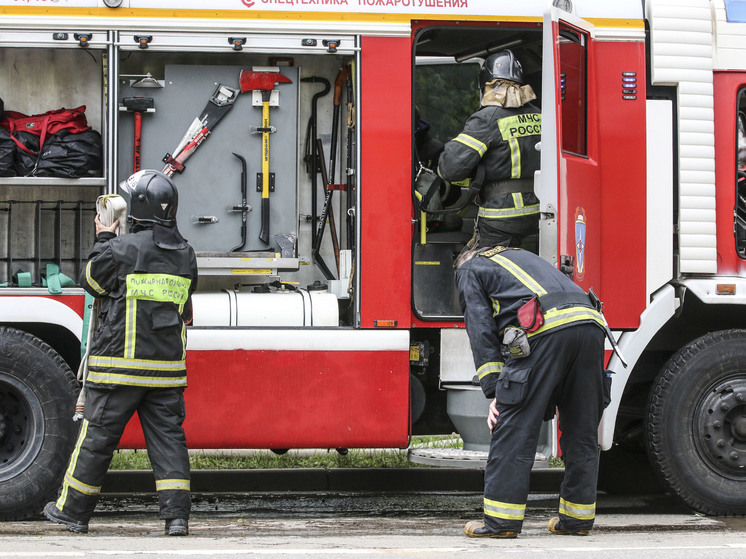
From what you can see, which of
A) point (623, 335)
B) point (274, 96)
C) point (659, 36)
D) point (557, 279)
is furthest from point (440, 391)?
point (659, 36)

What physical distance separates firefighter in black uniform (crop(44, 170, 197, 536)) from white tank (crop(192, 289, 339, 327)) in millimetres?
587

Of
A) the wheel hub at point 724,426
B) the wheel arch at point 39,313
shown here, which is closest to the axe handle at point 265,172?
the wheel arch at point 39,313

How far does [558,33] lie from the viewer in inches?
211

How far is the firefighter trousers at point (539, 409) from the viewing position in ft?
15.3

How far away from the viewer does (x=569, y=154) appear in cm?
548

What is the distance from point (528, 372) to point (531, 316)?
0.80 feet

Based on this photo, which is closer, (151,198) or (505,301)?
(505,301)

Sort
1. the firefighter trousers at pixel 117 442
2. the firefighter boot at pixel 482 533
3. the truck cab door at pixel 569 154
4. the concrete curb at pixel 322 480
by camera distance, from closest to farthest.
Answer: the firefighter boot at pixel 482 533
the firefighter trousers at pixel 117 442
the truck cab door at pixel 569 154
the concrete curb at pixel 322 480

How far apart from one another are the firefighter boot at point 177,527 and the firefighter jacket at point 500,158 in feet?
7.26

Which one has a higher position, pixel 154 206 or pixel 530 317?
pixel 154 206

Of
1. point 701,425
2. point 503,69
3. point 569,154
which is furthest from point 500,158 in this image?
point 701,425

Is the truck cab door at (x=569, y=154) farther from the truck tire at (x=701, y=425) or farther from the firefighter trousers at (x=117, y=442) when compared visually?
the firefighter trousers at (x=117, y=442)

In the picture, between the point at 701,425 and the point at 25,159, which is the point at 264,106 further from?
the point at 701,425

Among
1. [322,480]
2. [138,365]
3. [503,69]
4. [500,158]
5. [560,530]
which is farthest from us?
[322,480]
